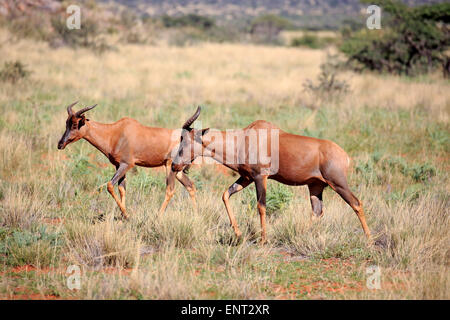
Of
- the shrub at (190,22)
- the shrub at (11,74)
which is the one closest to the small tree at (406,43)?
the shrub at (11,74)

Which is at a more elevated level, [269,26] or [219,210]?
[269,26]

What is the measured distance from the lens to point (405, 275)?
→ 5.78 meters

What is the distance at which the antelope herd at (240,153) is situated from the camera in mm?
6688

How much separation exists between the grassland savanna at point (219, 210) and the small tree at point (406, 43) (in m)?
5.91

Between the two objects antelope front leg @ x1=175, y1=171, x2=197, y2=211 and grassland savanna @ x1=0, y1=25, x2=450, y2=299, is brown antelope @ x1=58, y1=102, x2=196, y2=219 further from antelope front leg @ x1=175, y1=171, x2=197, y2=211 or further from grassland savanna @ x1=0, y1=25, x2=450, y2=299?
grassland savanna @ x1=0, y1=25, x2=450, y2=299

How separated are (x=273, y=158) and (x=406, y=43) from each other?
1935cm

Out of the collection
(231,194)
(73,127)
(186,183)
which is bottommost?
(186,183)

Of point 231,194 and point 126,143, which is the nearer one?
point 231,194

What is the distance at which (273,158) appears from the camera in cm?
687

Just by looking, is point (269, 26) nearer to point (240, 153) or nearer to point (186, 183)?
point (186, 183)

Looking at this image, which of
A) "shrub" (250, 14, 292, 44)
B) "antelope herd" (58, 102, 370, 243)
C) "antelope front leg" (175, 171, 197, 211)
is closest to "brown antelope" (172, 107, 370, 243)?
"antelope herd" (58, 102, 370, 243)

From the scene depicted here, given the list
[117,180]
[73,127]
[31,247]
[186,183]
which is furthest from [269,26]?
[31,247]
